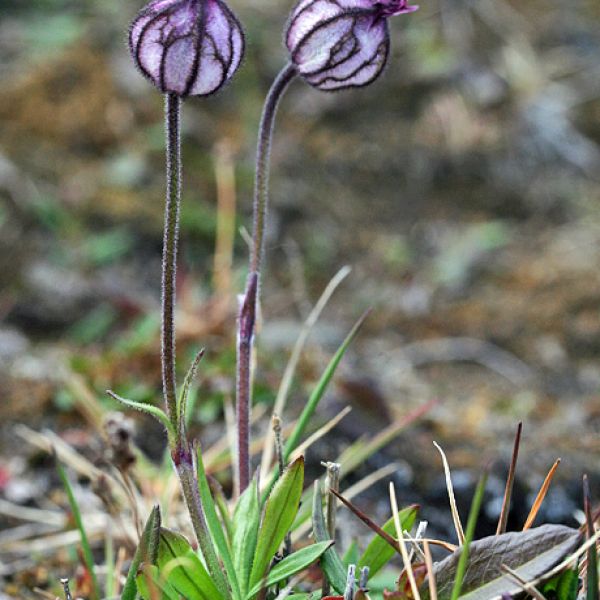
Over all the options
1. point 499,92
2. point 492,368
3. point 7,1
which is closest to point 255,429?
point 492,368

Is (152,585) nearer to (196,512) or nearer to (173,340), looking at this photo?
(196,512)

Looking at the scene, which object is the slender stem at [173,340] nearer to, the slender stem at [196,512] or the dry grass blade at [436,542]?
the slender stem at [196,512]

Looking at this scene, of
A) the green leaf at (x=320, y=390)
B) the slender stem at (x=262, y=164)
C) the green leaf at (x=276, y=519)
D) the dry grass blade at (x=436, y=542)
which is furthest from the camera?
the green leaf at (x=320, y=390)

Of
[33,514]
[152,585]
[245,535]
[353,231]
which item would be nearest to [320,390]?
[245,535]

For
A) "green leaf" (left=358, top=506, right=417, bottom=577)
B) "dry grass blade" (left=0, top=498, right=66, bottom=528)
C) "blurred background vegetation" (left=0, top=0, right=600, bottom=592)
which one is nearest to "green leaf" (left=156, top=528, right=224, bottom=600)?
"green leaf" (left=358, top=506, right=417, bottom=577)

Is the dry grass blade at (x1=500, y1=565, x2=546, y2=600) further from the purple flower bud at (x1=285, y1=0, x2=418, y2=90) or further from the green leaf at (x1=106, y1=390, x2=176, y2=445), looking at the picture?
the purple flower bud at (x1=285, y1=0, x2=418, y2=90)

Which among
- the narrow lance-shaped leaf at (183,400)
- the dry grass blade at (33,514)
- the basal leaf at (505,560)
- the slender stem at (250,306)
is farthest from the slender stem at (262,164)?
the dry grass blade at (33,514)
